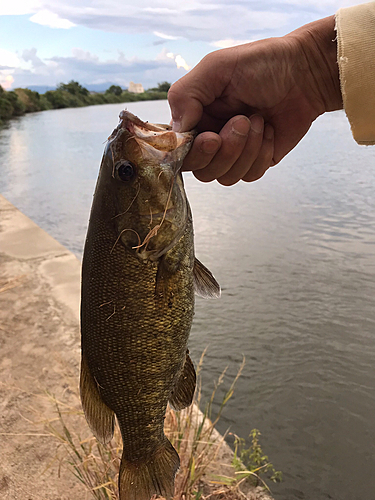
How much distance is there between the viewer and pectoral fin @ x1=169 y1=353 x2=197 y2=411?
176 centimetres

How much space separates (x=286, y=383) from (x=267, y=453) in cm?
93

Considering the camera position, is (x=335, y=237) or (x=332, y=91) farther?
(x=335, y=237)

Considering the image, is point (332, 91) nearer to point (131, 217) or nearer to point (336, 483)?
point (131, 217)

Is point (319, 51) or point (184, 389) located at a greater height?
point (319, 51)

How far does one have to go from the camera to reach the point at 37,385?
373 centimetres

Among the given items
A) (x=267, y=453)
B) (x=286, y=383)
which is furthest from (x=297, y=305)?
(x=267, y=453)

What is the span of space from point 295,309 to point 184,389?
168 inches

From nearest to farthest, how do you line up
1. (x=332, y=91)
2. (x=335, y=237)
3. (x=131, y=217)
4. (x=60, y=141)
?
(x=131, y=217) < (x=332, y=91) < (x=335, y=237) < (x=60, y=141)

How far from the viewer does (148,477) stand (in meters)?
1.70

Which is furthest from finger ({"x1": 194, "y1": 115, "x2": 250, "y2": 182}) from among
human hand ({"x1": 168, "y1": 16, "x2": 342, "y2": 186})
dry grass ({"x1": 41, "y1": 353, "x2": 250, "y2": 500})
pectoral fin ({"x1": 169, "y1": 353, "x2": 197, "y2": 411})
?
dry grass ({"x1": 41, "y1": 353, "x2": 250, "y2": 500})

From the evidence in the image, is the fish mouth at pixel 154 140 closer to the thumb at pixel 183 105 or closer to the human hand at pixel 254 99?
the human hand at pixel 254 99

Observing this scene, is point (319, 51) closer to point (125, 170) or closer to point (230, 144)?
point (230, 144)

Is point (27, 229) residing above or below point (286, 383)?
above

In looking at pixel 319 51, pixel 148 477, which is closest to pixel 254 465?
pixel 148 477
